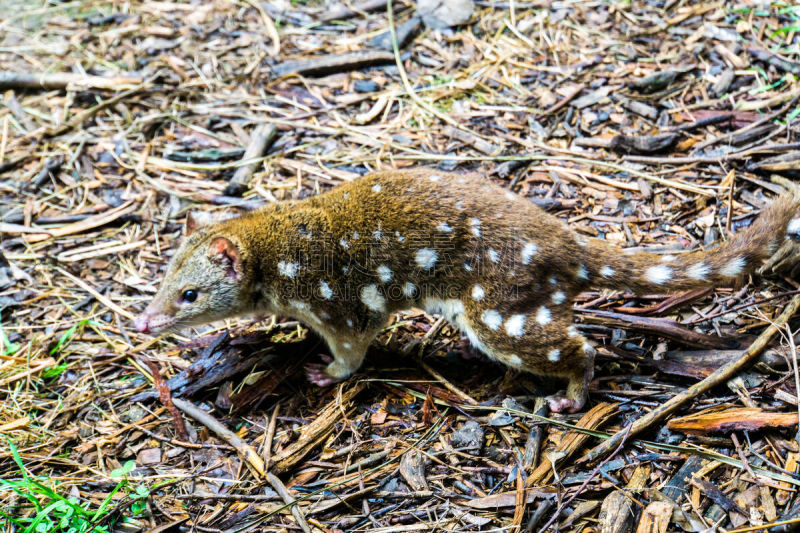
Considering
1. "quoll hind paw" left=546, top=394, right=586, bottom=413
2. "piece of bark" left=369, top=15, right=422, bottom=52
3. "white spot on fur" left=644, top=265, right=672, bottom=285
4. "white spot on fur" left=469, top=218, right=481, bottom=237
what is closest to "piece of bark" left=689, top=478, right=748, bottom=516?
"quoll hind paw" left=546, top=394, right=586, bottom=413

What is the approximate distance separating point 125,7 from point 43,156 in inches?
114

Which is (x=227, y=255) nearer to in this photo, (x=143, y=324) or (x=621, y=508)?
(x=143, y=324)

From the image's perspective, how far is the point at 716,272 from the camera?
4.12m

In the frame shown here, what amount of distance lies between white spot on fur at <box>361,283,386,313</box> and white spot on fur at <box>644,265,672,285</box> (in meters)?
1.81

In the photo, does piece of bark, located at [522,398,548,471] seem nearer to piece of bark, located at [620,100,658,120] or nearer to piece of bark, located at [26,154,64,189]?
piece of bark, located at [620,100,658,120]

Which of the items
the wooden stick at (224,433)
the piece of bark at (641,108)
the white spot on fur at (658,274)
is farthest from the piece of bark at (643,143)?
the wooden stick at (224,433)

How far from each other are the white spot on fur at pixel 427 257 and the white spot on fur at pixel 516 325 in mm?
652

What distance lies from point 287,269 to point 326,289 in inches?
13.0

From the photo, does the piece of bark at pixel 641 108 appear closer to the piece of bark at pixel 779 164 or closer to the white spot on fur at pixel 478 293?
the piece of bark at pixel 779 164

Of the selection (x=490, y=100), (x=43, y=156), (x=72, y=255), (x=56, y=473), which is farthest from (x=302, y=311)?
(x=43, y=156)

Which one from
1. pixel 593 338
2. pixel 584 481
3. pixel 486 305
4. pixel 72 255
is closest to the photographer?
pixel 584 481

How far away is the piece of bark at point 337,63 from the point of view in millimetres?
7488

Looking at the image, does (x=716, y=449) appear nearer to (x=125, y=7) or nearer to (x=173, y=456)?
(x=173, y=456)

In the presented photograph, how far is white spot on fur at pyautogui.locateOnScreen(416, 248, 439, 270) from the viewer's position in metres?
4.48
